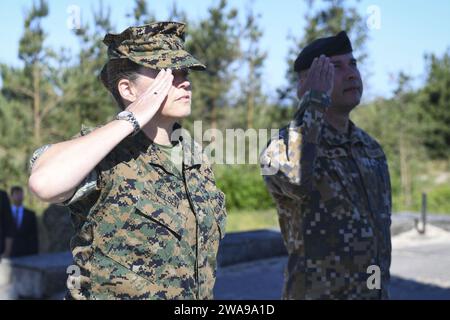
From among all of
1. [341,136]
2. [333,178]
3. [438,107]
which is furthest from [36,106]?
[438,107]

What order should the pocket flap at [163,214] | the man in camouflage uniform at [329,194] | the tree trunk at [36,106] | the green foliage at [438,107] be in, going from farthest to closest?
the green foliage at [438,107]
the tree trunk at [36,106]
the man in camouflage uniform at [329,194]
the pocket flap at [163,214]

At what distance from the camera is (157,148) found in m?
2.10

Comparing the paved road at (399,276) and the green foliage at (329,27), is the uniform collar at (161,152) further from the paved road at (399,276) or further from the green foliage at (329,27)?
the green foliage at (329,27)

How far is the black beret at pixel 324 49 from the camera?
2.87m

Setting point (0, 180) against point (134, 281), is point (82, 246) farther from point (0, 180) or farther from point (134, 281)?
point (0, 180)

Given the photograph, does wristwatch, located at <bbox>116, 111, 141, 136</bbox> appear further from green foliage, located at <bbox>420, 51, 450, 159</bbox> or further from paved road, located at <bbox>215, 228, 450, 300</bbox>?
green foliage, located at <bbox>420, 51, 450, 159</bbox>

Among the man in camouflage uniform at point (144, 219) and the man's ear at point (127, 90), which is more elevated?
the man's ear at point (127, 90)

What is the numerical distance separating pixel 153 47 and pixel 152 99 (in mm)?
261

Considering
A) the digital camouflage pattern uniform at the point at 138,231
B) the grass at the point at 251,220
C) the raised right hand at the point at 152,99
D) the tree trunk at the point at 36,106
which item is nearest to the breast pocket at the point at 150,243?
the digital camouflage pattern uniform at the point at 138,231

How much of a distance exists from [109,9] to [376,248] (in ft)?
41.8

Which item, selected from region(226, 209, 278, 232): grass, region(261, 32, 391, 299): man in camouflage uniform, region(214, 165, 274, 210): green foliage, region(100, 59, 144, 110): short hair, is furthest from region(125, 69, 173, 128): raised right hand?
region(214, 165, 274, 210): green foliage

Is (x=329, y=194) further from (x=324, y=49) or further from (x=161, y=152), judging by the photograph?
(x=161, y=152)

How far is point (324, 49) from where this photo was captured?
288cm

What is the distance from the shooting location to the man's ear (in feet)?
6.81
